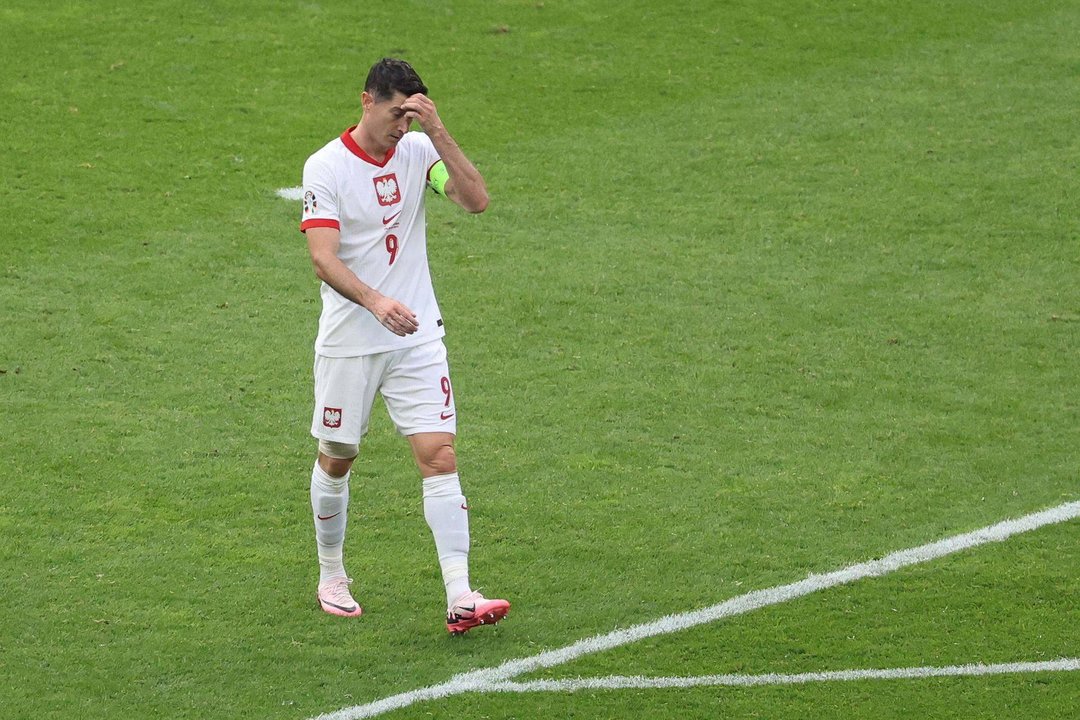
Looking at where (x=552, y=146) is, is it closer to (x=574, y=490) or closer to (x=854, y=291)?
(x=854, y=291)

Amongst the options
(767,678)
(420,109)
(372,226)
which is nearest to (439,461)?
(372,226)

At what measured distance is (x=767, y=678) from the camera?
5266 millimetres

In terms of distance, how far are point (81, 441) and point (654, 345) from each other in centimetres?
290

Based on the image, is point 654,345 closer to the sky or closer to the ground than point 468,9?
closer to the ground

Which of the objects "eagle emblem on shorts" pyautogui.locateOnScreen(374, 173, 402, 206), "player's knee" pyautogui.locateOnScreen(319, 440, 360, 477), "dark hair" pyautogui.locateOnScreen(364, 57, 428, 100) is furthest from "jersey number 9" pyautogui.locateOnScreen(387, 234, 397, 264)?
"player's knee" pyautogui.locateOnScreen(319, 440, 360, 477)

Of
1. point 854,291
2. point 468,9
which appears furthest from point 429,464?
point 468,9

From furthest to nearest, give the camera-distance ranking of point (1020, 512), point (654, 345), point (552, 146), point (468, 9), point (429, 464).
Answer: point (468, 9) → point (552, 146) → point (654, 345) → point (1020, 512) → point (429, 464)

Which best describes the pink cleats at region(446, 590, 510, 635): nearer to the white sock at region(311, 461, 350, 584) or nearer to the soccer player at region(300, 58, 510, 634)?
the soccer player at region(300, 58, 510, 634)

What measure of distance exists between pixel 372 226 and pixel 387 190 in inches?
5.3

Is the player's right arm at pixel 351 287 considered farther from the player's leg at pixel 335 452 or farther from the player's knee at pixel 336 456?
the player's knee at pixel 336 456

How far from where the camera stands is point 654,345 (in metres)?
8.20

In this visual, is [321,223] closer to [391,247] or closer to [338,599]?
[391,247]

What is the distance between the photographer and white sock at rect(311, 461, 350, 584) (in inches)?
224

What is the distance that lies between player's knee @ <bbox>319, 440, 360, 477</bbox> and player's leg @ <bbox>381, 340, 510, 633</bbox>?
0.20 metres
